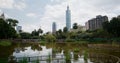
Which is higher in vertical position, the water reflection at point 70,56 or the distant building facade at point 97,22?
the distant building facade at point 97,22

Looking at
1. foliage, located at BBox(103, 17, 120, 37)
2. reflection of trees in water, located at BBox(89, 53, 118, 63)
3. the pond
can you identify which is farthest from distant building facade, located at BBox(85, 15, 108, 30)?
reflection of trees in water, located at BBox(89, 53, 118, 63)

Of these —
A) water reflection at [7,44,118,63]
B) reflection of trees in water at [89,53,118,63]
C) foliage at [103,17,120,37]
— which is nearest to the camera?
reflection of trees in water at [89,53,118,63]

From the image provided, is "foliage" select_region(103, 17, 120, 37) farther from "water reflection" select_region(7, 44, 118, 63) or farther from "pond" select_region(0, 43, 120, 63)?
"water reflection" select_region(7, 44, 118, 63)

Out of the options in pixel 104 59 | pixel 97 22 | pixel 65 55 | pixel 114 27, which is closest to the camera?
pixel 104 59

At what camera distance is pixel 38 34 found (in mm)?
157375

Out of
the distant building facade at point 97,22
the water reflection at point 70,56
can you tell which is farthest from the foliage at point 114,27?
the distant building facade at point 97,22

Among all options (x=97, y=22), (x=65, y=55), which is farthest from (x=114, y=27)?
(x=97, y=22)

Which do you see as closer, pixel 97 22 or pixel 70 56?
pixel 70 56

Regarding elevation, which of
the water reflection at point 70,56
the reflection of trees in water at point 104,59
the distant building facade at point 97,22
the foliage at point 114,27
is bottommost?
the reflection of trees in water at point 104,59

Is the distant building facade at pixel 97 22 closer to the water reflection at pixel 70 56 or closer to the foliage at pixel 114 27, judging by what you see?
the foliage at pixel 114 27

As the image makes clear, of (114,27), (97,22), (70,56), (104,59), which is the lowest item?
(104,59)

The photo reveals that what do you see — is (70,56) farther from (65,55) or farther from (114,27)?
(114,27)

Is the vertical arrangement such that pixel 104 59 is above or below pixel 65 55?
below

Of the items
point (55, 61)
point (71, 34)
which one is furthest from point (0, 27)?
point (55, 61)
